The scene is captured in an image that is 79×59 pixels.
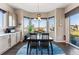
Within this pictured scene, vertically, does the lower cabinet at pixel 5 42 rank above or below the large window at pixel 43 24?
below

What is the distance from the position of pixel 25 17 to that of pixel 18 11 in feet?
1.91

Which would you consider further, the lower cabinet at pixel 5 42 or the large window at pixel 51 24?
the large window at pixel 51 24

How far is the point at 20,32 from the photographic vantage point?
8305mm

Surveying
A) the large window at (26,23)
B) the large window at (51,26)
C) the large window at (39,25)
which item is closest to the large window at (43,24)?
the large window at (39,25)

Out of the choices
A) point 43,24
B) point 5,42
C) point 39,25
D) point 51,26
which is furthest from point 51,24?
point 5,42

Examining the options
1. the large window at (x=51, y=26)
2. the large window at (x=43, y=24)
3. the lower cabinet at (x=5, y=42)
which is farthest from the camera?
the large window at (x=51, y=26)

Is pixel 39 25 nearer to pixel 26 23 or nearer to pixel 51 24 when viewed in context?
pixel 26 23

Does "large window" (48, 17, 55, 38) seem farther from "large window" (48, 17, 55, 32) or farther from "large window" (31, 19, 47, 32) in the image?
"large window" (31, 19, 47, 32)

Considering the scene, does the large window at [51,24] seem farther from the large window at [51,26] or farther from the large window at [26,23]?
the large window at [26,23]

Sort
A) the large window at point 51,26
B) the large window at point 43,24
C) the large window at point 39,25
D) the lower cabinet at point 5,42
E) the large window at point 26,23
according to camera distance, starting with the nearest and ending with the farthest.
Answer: the lower cabinet at point 5,42 → the large window at point 39,25 → the large window at point 43,24 → the large window at point 26,23 → the large window at point 51,26

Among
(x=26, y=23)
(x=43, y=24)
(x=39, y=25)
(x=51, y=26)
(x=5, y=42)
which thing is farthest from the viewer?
(x=51, y=26)

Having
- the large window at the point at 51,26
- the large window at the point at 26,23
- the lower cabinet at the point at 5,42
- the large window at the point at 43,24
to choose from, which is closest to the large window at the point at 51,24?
the large window at the point at 51,26

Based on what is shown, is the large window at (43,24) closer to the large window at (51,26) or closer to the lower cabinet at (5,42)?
the large window at (51,26)
